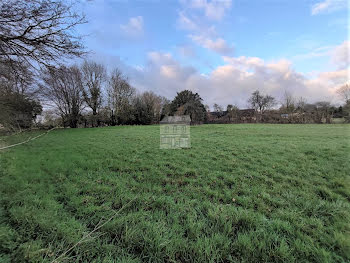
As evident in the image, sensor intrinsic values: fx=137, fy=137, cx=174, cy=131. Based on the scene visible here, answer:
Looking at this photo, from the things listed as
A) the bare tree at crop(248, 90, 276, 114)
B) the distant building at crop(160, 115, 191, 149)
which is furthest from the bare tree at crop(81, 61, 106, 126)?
the bare tree at crop(248, 90, 276, 114)

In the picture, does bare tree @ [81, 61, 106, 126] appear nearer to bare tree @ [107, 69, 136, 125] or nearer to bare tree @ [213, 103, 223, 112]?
bare tree @ [107, 69, 136, 125]

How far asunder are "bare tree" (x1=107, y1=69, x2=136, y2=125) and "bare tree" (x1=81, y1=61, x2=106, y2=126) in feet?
4.65

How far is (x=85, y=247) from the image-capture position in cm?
132

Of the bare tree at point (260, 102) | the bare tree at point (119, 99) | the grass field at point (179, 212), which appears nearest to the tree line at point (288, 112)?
the bare tree at point (260, 102)

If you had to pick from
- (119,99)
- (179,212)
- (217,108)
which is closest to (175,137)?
(179,212)

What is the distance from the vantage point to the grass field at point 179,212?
4.23ft

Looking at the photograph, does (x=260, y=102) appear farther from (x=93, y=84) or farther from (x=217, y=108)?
(x=93, y=84)

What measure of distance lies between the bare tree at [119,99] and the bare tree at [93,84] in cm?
142

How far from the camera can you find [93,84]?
20141 millimetres

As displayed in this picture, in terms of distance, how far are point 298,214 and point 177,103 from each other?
24.3 m

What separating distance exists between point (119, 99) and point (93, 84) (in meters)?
4.06

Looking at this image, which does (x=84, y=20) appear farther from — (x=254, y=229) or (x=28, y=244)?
(x=254, y=229)

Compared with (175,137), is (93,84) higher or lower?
higher

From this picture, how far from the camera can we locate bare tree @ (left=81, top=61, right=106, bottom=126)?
63.9ft
